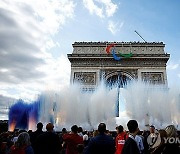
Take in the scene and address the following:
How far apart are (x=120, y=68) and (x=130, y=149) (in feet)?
101

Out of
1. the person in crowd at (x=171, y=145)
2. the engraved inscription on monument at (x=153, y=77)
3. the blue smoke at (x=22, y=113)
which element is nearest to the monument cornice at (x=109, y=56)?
the engraved inscription on monument at (x=153, y=77)

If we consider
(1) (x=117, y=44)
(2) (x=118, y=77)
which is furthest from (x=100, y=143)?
(1) (x=117, y=44)

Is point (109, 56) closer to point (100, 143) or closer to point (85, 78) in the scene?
point (85, 78)

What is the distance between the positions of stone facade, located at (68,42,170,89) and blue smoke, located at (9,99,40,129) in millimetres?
9062

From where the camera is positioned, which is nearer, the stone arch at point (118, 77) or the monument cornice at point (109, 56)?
the stone arch at point (118, 77)

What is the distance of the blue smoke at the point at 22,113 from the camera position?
24444 millimetres

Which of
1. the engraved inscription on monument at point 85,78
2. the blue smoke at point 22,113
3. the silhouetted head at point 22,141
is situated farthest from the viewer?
the engraved inscription on monument at point 85,78

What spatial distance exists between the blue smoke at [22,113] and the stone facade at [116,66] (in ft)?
29.7

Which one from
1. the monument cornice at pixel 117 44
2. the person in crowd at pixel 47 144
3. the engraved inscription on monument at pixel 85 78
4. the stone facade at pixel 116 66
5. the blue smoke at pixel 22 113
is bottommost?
the person in crowd at pixel 47 144

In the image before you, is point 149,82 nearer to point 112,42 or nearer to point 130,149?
point 112,42

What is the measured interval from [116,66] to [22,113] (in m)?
15.4

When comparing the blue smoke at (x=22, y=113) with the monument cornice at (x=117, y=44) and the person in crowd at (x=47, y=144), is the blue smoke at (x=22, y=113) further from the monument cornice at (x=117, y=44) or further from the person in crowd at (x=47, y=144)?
the person in crowd at (x=47, y=144)

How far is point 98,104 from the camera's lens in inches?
938

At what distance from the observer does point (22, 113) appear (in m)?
25.6
